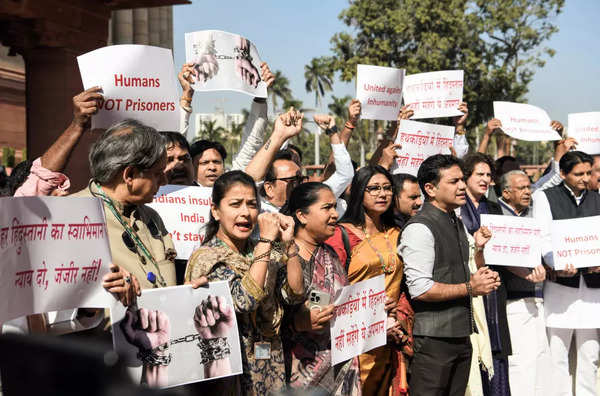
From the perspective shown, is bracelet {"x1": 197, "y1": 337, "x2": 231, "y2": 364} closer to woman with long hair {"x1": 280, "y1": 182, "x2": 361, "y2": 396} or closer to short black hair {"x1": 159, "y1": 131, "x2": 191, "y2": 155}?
woman with long hair {"x1": 280, "y1": 182, "x2": 361, "y2": 396}

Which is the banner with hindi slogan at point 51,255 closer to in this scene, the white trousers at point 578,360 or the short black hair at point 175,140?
the short black hair at point 175,140

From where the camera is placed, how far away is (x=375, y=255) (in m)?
4.62

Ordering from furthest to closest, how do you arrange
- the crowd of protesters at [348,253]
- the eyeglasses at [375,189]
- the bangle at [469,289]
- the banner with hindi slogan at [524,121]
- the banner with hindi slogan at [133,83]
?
1. the banner with hindi slogan at [524,121]
2. the eyeglasses at [375,189]
3. the bangle at [469,289]
4. the banner with hindi slogan at [133,83]
5. the crowd of protesters at [348,253]

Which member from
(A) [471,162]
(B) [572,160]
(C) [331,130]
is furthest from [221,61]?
(B) [572,160]

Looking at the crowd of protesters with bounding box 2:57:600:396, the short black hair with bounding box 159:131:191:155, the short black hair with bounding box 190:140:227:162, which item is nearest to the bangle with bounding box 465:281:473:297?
the crowd of protesters with bounding box 2:57:600:396

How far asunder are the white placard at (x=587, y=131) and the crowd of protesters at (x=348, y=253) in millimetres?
146

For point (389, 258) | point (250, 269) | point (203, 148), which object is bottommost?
point (389, 258)

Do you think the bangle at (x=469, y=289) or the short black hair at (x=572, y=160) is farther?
the short black hair at (x=572, y=160)

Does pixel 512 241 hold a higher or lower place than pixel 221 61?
lower

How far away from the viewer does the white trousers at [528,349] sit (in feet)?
19.5

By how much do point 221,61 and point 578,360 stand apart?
3916 millimetres

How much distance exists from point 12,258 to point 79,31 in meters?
8.69

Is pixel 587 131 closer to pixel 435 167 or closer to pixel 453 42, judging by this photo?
pixel 435 167

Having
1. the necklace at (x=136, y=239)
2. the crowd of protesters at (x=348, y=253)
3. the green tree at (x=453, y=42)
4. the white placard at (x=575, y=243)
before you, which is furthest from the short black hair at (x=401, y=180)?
the green tree at (x=453, y=42)
